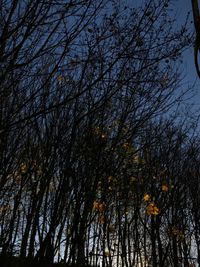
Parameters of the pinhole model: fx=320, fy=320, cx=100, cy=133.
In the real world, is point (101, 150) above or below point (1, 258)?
above

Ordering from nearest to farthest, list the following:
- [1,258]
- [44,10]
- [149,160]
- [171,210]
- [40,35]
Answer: [44,10], [40,35], [1,258], [149,160], [171,210]

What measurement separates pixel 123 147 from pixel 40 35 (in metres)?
3.87

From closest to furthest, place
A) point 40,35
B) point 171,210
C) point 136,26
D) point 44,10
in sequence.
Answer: point 44,10 → point 40,35 → point 136,26 → point 171,210

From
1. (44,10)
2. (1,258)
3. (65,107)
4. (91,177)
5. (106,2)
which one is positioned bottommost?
(1,258)

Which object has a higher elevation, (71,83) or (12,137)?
(71,83)

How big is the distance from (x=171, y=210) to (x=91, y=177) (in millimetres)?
8622

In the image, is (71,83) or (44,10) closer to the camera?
(44,10)

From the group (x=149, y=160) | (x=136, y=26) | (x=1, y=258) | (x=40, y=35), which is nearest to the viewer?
(x=40, y=35)

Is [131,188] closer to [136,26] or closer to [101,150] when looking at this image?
[101,150]

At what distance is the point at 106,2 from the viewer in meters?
3.84

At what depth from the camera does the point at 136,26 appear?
14.4 ft

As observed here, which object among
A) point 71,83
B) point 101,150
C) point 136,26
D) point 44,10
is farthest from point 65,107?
point 44,10

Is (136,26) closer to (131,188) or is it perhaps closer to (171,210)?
(131,188)

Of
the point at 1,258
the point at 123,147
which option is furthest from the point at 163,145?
the point at 1,258
